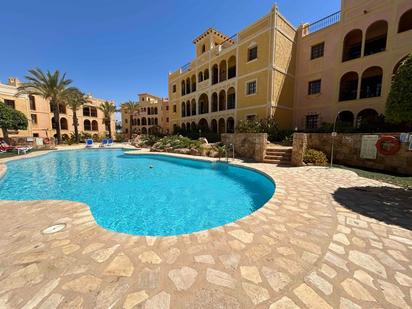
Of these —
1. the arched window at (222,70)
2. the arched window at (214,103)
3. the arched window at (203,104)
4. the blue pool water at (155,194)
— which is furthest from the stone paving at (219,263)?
the arched window at (203,104)

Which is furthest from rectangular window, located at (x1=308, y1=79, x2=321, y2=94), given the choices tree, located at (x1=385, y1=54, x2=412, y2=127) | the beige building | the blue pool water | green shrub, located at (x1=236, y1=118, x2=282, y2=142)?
the beige building

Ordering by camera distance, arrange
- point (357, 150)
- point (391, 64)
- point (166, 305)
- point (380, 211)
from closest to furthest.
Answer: point (166, 305), point (380, 211), point (357, 150), point (391, 64)

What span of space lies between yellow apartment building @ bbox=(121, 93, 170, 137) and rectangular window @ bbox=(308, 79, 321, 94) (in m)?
32.3

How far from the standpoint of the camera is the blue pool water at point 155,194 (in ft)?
16.0

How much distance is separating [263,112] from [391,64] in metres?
8.99

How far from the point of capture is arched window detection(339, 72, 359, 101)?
15.1 meters

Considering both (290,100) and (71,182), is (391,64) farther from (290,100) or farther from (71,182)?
(71,182)

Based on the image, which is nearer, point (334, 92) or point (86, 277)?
point (86, 277)

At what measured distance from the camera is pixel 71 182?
8.34 m

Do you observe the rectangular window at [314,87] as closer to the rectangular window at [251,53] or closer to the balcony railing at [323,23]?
the balcony railing at [323,23]

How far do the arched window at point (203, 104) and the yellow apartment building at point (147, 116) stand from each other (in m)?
19.8

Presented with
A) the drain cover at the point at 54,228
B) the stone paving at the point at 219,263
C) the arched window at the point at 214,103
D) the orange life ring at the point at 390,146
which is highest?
the arched window at the point at 214,103

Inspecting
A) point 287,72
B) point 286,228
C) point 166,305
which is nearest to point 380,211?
point 286,228

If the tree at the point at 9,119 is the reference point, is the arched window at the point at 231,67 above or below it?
above
